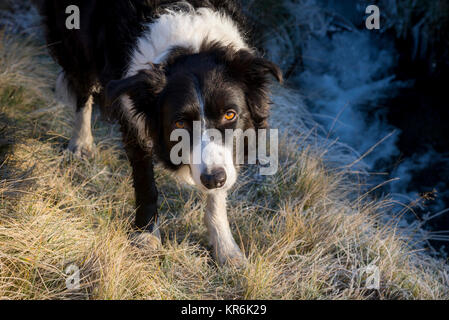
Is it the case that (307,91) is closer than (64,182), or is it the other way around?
(64,182)

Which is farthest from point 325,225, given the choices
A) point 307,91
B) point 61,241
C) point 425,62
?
point 425,62

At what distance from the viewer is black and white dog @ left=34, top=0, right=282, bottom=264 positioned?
2502mm

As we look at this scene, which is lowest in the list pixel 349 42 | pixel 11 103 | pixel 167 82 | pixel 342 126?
pixel 342 126

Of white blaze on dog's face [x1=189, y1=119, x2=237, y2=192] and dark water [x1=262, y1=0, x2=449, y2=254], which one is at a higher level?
white blaze on dog's face [x1=189, y1=119, x2=237, y2=192]

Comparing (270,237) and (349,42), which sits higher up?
(349,42)

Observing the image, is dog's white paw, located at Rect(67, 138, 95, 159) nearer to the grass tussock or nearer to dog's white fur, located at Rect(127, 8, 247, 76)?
the grass tussock

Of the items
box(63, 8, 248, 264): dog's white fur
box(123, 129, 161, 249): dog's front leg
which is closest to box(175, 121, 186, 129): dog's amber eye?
box(63, 8, 248, 264): dog's white fur

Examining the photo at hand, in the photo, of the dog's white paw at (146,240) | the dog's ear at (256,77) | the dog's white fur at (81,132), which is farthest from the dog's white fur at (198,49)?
the dog's white fur at (81,132)

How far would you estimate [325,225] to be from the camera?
3525 millimetres

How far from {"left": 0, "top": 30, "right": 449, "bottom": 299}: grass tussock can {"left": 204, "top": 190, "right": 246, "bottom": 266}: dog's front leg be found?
0.10 metres

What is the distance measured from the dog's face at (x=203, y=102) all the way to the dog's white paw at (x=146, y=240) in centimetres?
60
